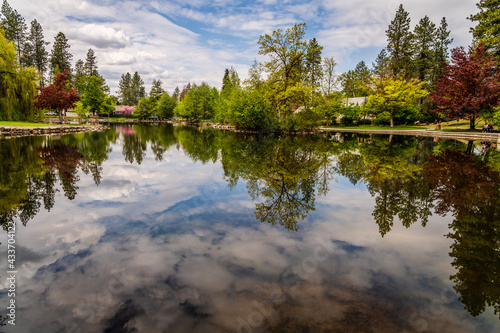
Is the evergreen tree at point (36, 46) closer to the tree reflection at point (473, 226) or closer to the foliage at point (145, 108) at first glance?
the foliage at point (145, 108)

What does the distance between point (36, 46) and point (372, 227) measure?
273 ft

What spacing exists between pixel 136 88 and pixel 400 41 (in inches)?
4062

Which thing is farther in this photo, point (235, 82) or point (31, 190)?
point (235, 82)

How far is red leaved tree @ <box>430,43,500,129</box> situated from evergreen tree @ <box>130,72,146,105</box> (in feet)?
372

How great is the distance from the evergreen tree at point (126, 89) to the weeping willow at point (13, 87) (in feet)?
297

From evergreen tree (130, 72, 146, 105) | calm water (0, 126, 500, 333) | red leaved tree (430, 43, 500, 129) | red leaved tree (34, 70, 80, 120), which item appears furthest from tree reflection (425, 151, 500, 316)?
evergreen tree (130, 72, 146, 105)

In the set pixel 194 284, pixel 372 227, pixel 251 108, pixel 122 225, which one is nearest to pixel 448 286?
pixel 372 227

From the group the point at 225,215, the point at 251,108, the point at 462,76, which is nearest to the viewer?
the point at 225,215

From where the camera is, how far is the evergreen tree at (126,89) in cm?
11731

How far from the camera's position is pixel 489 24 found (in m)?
38.5

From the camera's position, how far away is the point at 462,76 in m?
30.4

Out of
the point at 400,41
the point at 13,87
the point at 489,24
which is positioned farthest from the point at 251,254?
the point at 400,41

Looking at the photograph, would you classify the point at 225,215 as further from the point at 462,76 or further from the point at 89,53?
the point at 89,53

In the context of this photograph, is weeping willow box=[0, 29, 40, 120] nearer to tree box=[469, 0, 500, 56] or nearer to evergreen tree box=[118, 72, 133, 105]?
tree box=[469, 0, 500, 56]
